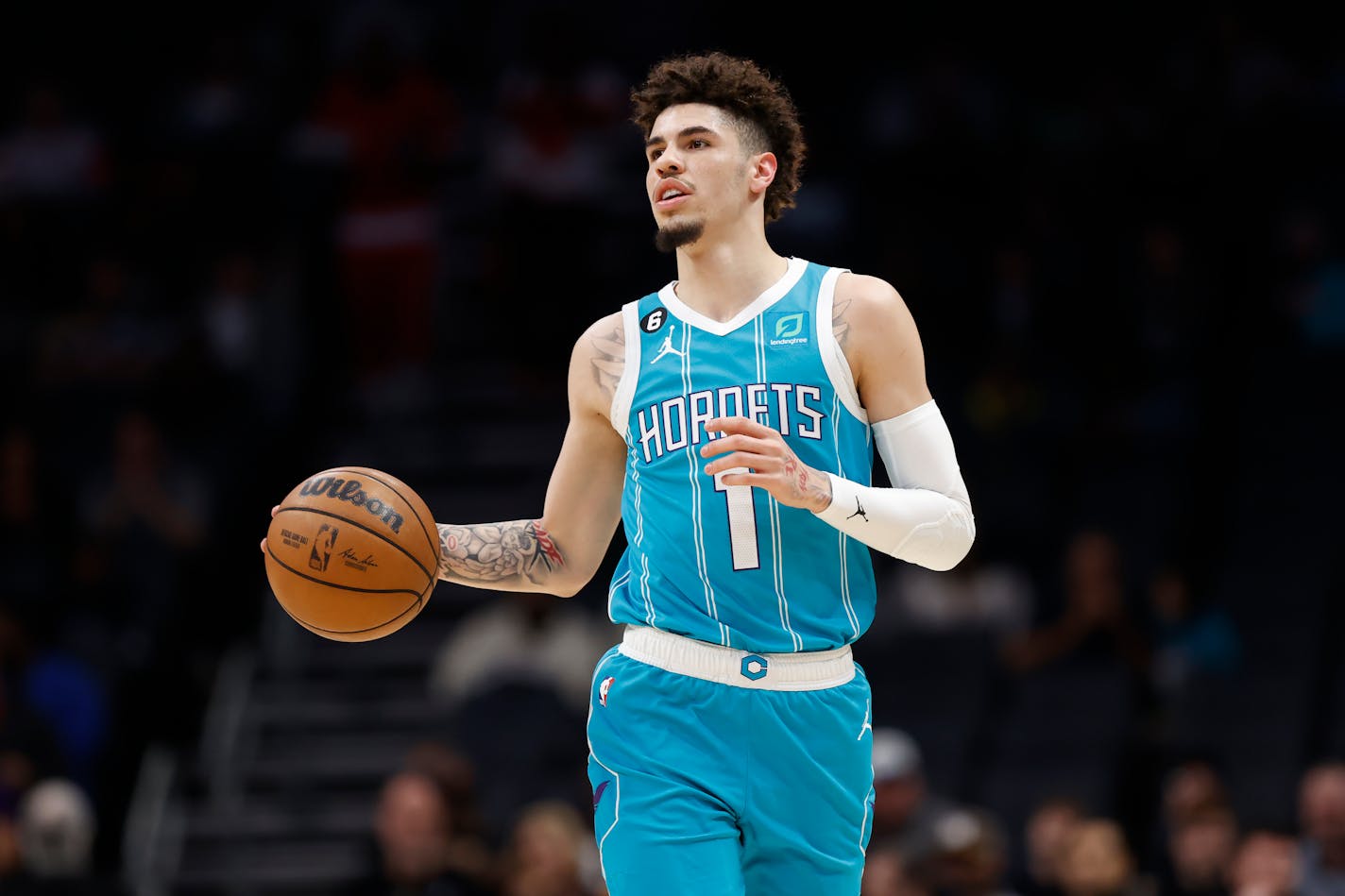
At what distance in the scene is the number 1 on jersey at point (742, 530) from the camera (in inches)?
196

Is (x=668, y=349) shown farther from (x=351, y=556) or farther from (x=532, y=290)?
(x=532, y=290)

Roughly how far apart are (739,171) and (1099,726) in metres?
6.77

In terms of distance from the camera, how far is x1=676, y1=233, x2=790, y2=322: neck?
5227mm

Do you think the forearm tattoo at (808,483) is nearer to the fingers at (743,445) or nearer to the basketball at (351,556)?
the fingers at (743,445)

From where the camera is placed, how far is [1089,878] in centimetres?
915

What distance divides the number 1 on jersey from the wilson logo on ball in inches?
36.9

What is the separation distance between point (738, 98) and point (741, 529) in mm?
1238

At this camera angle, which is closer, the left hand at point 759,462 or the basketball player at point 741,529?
the left hand at point 759,462

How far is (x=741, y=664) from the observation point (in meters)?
4.95

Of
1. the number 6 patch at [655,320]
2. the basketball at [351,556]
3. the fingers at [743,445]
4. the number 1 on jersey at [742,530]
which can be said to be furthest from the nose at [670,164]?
the basketball at [351,556]

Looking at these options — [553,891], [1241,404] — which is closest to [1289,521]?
[1241,404]

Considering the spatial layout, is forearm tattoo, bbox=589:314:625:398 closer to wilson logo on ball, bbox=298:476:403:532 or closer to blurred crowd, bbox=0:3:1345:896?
wilson logo on ball, bbox=298:476:403:532

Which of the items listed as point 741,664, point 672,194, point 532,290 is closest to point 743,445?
point 741,664

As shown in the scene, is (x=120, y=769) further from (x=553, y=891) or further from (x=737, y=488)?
(x=737, y=488)
